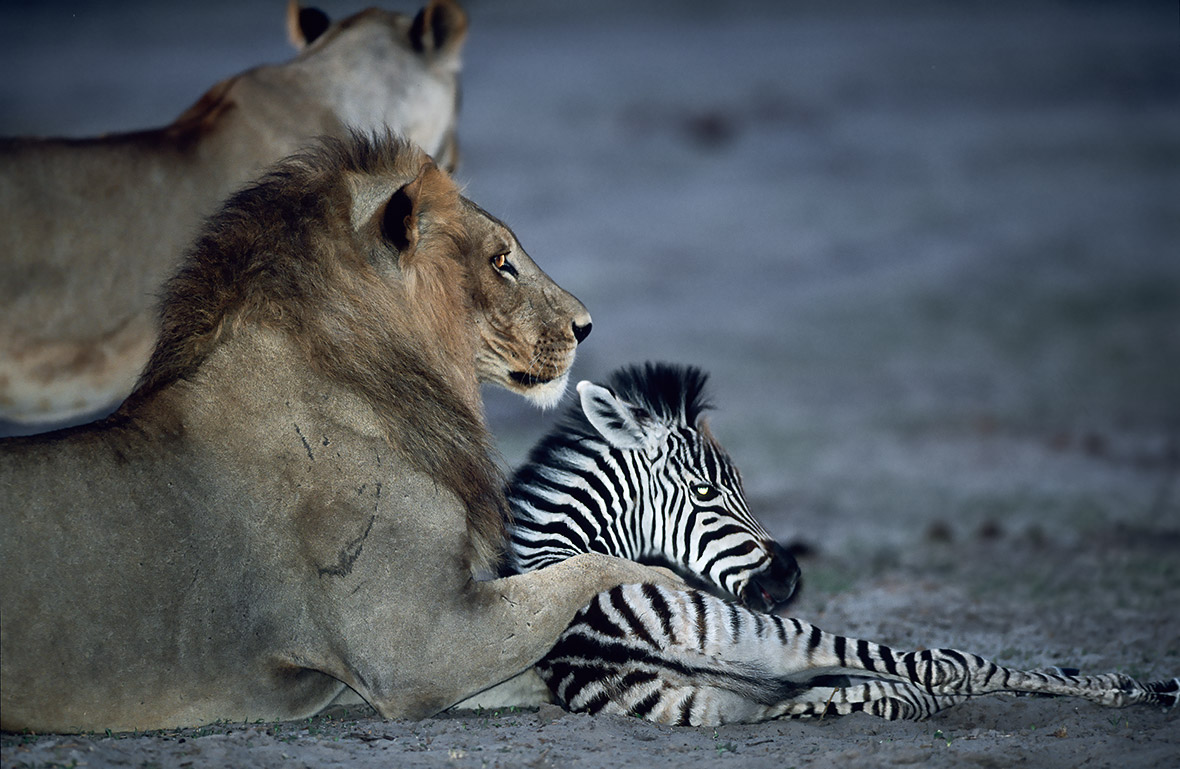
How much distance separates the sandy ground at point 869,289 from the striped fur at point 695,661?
11 centimetres

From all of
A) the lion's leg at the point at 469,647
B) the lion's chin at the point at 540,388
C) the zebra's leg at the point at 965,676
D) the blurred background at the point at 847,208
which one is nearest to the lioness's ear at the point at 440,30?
the blurred background at the point at 847,208

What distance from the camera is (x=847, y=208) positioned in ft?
66.3

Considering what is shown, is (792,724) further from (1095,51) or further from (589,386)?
(1095,51)

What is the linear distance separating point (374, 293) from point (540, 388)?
79cm

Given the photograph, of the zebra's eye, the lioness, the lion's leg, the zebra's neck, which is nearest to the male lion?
the lion's leg

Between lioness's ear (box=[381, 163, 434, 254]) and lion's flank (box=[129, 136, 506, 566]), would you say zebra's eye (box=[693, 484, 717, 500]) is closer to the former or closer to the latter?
lion's flank (box=[129, 136, 506, 566])

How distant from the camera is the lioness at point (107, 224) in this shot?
6.17 metres

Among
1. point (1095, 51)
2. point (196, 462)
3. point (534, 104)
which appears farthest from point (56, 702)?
point (1095, 51)

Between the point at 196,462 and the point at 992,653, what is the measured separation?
3.65 meters

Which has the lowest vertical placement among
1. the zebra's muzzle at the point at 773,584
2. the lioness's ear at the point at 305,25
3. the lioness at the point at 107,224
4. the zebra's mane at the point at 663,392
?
the zebra's muzzle at the point at 773,584

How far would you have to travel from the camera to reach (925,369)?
1562 centimetres

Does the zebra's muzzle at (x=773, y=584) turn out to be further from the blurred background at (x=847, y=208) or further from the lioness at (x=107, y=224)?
the blurred background at (x=847, y=208)

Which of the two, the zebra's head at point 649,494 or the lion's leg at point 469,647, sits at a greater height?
the zebra's head at point 649,494

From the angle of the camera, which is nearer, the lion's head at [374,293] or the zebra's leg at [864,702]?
the lion's head at [374,293]
